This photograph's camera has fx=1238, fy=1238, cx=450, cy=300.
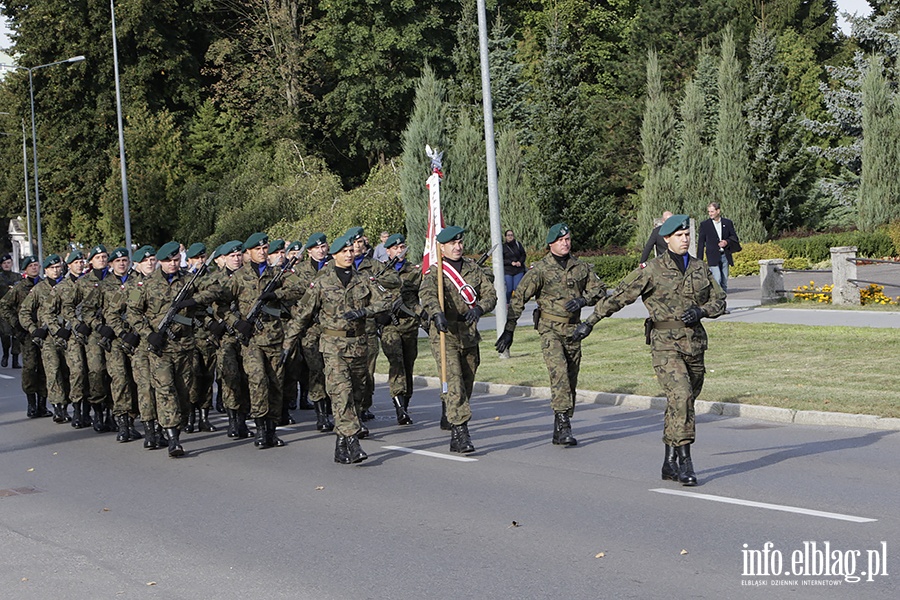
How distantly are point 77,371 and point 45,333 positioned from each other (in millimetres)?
956

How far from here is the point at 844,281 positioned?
23.0 m

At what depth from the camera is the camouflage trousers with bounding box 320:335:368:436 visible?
11.2 metres

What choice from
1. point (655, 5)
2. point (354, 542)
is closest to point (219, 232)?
point (655, 5)

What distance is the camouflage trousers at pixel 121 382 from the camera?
44.9ft

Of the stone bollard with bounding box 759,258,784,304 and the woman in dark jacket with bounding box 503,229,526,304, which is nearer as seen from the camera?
the stone bollard with bounding box 759,258,784,304

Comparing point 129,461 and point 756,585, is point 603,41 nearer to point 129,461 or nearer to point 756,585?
point 129,461

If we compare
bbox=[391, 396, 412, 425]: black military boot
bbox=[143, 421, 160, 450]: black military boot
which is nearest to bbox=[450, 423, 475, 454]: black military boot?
bbox=[391, 396, 412, 425]: black military boot

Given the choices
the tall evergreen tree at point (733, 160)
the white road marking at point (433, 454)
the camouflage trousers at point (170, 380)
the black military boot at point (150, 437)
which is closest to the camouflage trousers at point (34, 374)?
the black military boot at point (150, 437)

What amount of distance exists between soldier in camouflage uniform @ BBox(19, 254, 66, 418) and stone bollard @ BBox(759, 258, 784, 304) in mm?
13612

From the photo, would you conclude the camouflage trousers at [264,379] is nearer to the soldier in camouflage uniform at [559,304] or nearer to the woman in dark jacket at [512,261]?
the soldier in camouflage uniform at [559,304]

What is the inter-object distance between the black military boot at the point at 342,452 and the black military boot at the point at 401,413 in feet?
8.40

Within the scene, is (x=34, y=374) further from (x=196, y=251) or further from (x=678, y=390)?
(x=678, y=390)

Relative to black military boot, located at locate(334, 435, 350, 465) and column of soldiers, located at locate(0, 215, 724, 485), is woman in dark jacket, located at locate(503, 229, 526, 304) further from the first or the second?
black military boot, located at locate(334, 435, 350, 465)

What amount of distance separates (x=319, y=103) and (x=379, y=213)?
17.0 m
